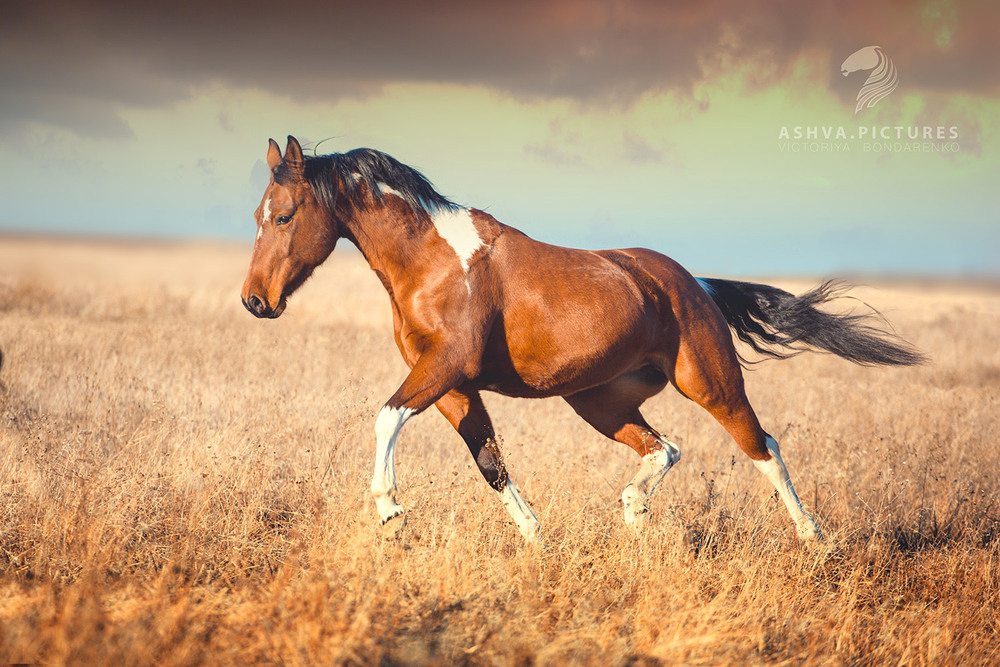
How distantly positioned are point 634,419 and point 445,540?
1.97 metres

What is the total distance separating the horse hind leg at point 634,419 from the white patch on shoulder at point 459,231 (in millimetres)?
1557

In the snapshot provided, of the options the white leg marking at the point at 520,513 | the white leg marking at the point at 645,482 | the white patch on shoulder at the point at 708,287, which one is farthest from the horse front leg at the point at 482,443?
the white patch on shoulder at the point at 708,287

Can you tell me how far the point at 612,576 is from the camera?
3895 millimetres

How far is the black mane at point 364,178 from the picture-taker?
4262mm

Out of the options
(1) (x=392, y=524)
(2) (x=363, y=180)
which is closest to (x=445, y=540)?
(1) (x=392, y=524)

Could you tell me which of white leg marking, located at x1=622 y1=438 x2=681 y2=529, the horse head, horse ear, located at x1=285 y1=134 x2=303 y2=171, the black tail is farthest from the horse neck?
the black tail

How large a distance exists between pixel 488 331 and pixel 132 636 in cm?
231

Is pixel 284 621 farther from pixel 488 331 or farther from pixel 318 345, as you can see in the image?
pixel 318 345

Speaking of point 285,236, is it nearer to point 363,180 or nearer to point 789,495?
point 363,180

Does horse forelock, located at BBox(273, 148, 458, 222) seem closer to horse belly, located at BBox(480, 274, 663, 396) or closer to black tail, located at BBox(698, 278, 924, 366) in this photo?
horse belly, located at BBox(480, 274, 663, 396)

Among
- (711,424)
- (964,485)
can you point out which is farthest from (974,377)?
(964,485)

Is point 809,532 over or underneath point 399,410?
underneath

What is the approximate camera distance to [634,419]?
5.36 meters

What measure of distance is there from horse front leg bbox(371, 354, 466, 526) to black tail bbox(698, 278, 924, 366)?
2978 mm
